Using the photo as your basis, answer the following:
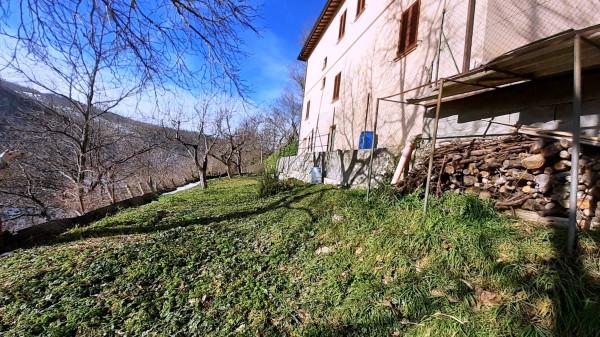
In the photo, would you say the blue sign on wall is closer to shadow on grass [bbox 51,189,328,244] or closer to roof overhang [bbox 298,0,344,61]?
shadow on grass [bbox 51,189,328,244]

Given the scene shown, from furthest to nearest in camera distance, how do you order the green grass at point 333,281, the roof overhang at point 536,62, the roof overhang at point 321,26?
the roof overhang at point 321,26, the roof overhang at point 536,62, the green grass at point 333,281

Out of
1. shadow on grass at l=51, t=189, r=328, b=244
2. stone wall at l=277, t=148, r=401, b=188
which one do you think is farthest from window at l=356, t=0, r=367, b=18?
shadow on grass at l=51, t=189, r=328, b=244

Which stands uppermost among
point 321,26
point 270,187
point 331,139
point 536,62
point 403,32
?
point 321,26

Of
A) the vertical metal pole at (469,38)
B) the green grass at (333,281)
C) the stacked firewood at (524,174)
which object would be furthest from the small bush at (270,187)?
the vertical metal pole at (469,38)

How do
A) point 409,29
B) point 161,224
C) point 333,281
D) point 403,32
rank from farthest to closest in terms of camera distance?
point 403,32 → point 409,29 → point 161,224 → point 333,281

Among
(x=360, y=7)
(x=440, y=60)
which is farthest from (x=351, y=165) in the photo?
(x=360, y=7)

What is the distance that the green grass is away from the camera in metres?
1.91

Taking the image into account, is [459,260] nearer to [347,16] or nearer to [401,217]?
[401,217]

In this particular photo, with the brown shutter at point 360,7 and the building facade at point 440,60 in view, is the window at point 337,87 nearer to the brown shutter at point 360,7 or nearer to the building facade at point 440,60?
the building facade at point 440,60

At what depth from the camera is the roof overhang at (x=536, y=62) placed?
85.0 inches

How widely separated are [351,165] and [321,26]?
33.5ft

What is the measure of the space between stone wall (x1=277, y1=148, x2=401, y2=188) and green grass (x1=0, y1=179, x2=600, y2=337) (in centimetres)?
109

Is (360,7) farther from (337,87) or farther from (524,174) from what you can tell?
(524,174)

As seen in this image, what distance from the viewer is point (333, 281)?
2701 mm
